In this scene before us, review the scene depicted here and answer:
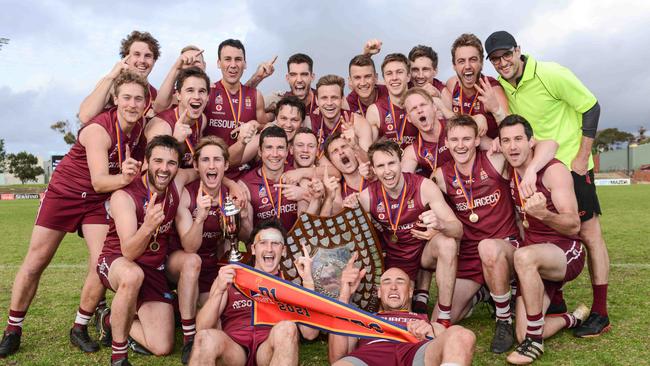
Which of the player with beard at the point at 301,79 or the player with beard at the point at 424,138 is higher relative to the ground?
the player with beard at the point at 301,79

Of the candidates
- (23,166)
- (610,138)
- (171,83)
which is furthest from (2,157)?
(610,138)

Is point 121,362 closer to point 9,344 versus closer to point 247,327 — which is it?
point 247,327

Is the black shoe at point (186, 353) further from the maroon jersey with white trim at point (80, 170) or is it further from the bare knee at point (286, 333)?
the maroon jersey with white trim at point (80, 170)

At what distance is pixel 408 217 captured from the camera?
5.11 meters

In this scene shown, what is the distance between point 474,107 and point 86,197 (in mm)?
4110

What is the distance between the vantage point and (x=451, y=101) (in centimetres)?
618

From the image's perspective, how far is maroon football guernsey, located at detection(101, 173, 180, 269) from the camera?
4551 millimetres

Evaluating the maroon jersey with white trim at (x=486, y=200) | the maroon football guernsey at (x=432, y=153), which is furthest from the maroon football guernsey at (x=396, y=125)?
the maroon jersey with white trim at (x=486, y=200)

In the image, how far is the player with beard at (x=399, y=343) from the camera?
318 centimetres

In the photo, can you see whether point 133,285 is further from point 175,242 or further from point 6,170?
point 6,170

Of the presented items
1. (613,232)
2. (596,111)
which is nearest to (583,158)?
(596,111)

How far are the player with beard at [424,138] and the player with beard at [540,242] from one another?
3.08 ft

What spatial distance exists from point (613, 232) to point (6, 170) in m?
79.9

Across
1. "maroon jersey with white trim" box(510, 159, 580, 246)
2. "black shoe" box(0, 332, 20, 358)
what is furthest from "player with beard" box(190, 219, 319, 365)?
"maroon jersey with white trim" box(510, 159, 580, 246)
